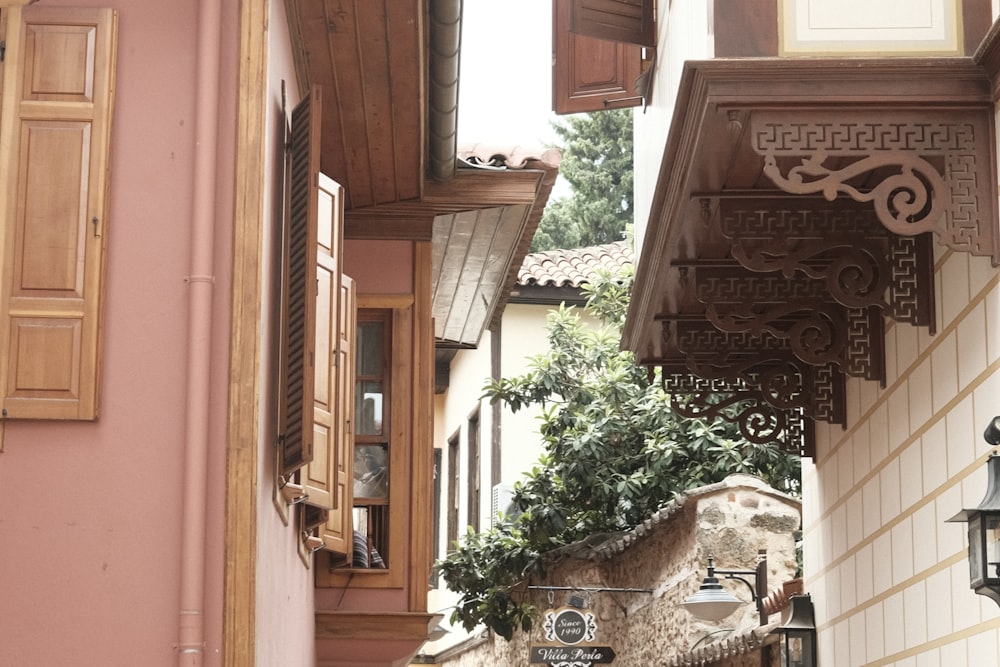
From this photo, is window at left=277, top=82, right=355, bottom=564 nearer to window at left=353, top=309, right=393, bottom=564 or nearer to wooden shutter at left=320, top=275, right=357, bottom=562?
wooden shutter at left=320, top=275, right=357, bottom=562

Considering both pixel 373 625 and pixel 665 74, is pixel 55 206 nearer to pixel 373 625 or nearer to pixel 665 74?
pixel 665 74

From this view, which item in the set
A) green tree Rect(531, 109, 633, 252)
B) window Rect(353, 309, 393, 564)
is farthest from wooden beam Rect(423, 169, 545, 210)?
green tree Rect(531, 109, 633, 252)

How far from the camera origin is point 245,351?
5844 millimetres

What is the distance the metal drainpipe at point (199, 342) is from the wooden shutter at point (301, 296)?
77 centimetres

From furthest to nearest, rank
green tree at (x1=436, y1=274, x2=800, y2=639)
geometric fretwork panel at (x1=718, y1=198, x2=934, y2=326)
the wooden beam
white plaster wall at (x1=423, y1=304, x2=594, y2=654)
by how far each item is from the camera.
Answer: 1. white plaster wall at (x1=423, y1=304, x2=594, y2=654)
2. green tree at (x1=436, y1=274, x2=800, y2=639)
3. the wooden beam
4. geometric fretwork panel at (x1=718, y1=198, x2=934, y2=326)

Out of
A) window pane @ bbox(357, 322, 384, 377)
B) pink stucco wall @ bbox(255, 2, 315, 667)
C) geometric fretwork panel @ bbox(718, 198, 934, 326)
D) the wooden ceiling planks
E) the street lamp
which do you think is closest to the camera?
geometric fretwork panel @ bbox(718, 198, 934, 326)

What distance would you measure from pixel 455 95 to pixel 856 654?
4.07m

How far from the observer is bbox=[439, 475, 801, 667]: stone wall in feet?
46.9

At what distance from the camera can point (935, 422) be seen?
6.02 m

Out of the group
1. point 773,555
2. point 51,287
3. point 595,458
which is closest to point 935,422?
point 51,287

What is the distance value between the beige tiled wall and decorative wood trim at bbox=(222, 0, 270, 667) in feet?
8.21

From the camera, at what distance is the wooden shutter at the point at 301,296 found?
21.6 ft

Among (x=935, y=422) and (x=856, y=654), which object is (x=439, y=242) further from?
(x=935, y=422)

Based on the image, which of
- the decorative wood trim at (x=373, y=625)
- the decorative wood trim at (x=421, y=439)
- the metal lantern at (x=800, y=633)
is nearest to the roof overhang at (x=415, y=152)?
the decorative wood trim at (x=421, y=439)
